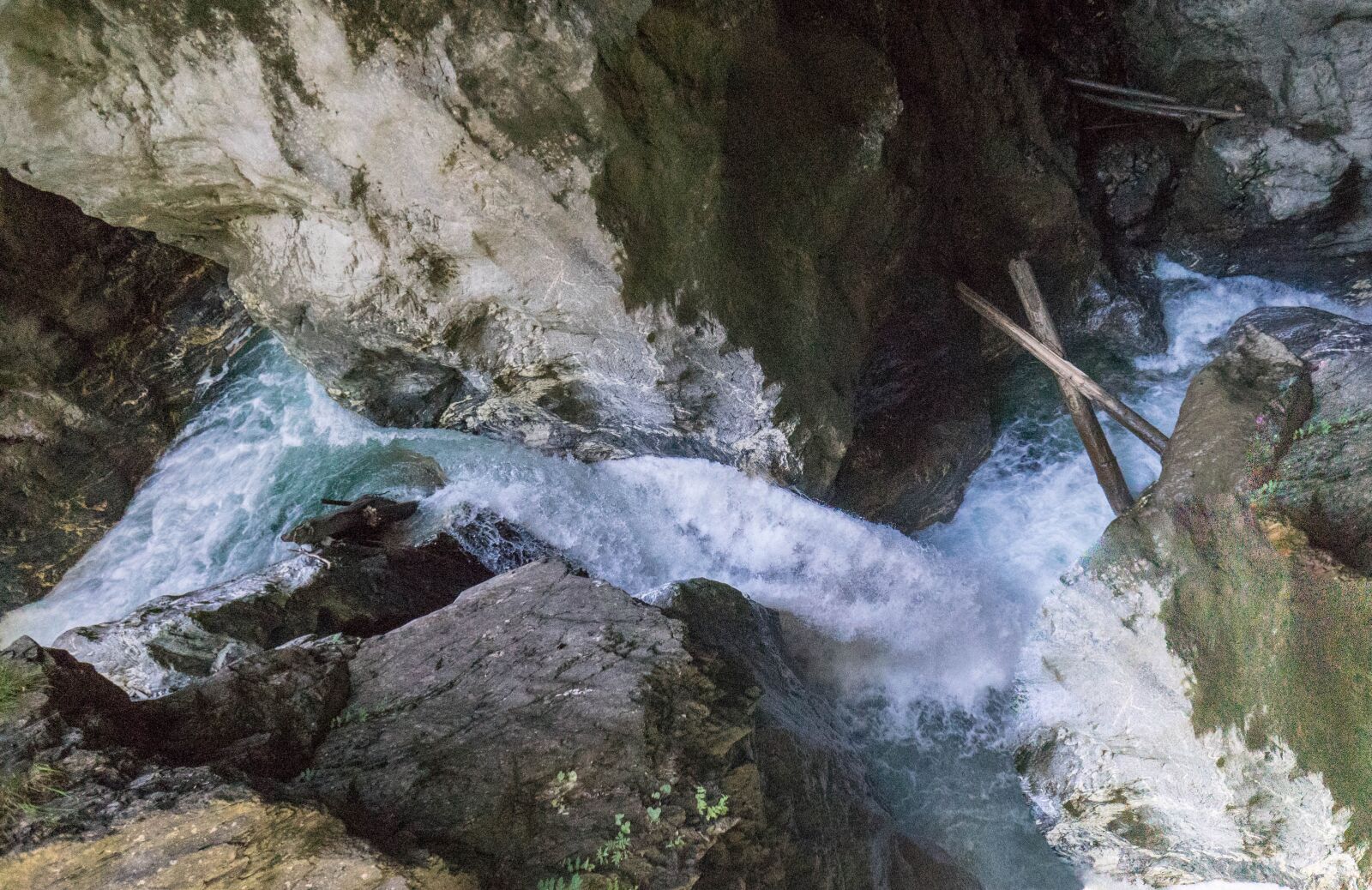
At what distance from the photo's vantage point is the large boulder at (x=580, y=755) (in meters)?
3.25

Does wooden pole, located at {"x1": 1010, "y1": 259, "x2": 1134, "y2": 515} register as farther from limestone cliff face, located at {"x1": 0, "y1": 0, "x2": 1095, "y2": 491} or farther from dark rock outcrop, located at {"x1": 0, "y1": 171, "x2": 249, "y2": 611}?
dark rock outcrop, located at {"x1": 0, "y1": 171, "x2": 249, "y2": 611}

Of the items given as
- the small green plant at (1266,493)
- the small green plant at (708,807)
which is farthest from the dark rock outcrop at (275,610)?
the small green plant at (1266,493)

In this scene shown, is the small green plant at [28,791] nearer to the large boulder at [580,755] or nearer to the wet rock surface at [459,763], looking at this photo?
the wet rock surface at [459,763]

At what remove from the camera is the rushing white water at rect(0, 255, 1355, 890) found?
5973 mm

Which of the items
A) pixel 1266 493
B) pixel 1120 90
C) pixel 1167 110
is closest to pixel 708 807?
pixel 1266 493

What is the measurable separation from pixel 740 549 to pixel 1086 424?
300 cm

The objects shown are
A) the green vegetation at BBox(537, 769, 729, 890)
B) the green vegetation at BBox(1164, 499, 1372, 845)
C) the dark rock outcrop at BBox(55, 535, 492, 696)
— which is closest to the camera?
the green vegetation at BBox(537, 769, 729, 890)

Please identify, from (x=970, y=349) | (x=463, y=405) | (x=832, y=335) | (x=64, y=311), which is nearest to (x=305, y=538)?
(x=463, y=405)

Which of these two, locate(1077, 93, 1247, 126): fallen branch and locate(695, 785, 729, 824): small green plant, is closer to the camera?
locate(695, 785, 729, 824): small green plant

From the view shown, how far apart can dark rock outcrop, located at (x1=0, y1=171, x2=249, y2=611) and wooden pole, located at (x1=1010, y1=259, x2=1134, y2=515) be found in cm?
699

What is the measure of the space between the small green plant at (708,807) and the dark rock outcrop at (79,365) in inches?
234

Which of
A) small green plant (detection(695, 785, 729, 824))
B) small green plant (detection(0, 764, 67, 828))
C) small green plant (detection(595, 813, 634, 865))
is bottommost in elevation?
small green plant (detection(0, 764, 67, 828))

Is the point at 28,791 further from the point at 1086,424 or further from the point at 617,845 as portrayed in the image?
the point at 1086,424

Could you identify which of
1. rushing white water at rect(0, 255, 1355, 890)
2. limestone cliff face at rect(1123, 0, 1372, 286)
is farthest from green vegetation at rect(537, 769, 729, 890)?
limestone cliff face at rect(1123, 0, 1372, 286)
